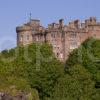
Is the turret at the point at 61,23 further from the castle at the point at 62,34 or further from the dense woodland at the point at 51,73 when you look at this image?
the dense woodland at the point at 51,73

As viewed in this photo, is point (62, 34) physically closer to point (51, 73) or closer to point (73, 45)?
point (73, 45)

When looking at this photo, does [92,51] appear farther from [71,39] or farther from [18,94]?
[18,94]

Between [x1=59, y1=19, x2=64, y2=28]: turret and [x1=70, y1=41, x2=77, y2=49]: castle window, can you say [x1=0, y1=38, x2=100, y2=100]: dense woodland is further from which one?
[x1=59, y1=19, x2=64, y2=28]: turret

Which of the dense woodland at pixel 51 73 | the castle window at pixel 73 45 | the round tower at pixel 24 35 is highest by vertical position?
the round tower at pixel 24 35

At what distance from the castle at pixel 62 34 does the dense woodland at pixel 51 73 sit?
1737 millimetres

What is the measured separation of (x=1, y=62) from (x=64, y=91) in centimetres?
1144

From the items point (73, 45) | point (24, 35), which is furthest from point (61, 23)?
point (24, 35)

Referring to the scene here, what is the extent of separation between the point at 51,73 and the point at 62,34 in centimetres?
1048

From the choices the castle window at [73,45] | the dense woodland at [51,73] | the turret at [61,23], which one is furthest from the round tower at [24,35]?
the castle window at [73,45]

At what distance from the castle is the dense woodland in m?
1.74

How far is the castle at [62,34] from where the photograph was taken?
296ft

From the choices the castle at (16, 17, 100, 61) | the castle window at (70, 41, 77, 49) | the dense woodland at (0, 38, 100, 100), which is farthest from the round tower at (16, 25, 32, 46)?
the castle window at (70, 41, 77, 49)

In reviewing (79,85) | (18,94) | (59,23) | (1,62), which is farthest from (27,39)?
(18,94)

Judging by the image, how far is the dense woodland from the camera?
240 ft
